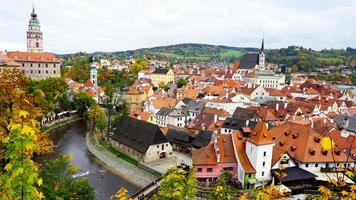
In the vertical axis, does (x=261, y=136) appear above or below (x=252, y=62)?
below

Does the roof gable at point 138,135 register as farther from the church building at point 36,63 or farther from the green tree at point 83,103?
the church building at point 36,63

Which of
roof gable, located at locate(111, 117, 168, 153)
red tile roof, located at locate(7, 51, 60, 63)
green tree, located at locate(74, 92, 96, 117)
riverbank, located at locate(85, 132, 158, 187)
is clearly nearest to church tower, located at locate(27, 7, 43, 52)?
red tile roof, located at locate(7, 51, 60, 63)

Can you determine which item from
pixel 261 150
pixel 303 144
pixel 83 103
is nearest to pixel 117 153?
pixel 261 150

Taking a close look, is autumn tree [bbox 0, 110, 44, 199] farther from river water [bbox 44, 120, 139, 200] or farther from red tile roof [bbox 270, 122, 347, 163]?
red tile roof [bbox 270, 122, 347, 163]

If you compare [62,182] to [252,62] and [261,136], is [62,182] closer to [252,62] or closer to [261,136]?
[261,136]

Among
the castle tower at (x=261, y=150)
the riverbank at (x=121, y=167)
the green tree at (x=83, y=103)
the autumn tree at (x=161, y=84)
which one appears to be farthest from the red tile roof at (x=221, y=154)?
the autumn tree at (x=161, y=84)

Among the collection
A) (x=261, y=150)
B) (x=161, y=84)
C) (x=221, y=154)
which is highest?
(x=161, y=84)
